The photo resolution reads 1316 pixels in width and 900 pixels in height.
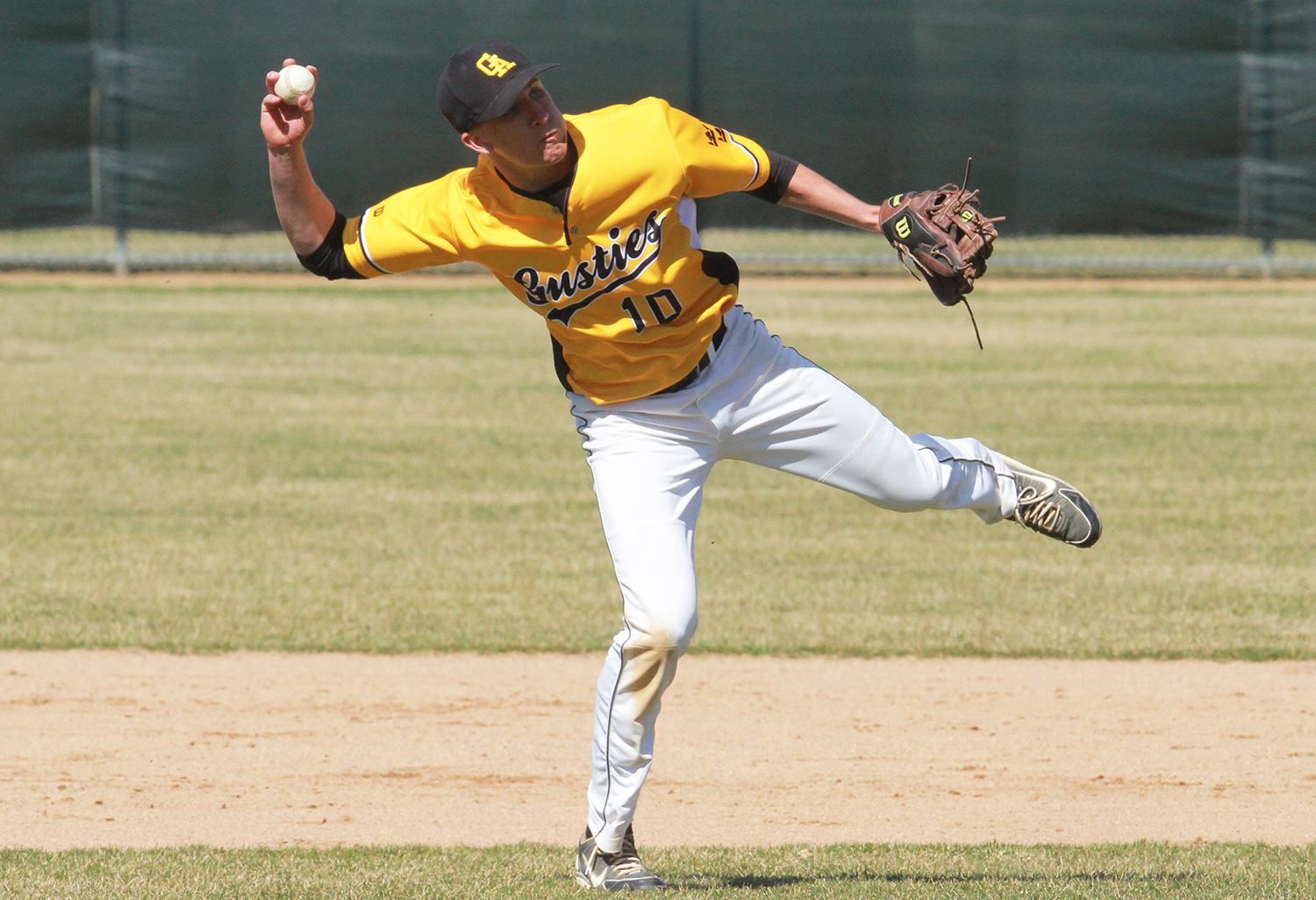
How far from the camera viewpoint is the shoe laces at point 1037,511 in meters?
4.88

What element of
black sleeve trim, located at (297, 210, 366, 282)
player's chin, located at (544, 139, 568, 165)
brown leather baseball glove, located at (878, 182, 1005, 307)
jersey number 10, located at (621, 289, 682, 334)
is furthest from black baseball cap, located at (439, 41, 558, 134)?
brown leather baseball glove, located at (878, 182, 1005, 307)

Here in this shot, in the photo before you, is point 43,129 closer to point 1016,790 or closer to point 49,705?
point 49,705

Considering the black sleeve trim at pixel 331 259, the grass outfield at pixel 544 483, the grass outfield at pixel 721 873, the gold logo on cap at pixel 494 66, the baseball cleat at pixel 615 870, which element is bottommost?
the grass outfield at pixel 544 483

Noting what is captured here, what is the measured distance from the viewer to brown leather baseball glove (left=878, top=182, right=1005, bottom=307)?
4.44 meters

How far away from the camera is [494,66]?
157 inches

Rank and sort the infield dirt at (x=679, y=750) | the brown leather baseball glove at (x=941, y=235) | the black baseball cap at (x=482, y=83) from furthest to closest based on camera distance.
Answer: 1. the infield dirt at (x=679, y=750)
2. the brown leather baseball glove at (x=941, y=235)
3. the black baseball cap at (x=482, y=83)

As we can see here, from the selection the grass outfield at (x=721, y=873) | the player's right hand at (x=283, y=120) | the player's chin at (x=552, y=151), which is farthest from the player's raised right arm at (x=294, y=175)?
the grass outfield at (x=721, y=873)

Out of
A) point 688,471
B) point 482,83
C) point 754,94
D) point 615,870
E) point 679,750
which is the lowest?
point 679,750

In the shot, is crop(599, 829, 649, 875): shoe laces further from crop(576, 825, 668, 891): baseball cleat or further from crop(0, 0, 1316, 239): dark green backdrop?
crop(0, 0, 1316, 239): dark green backdrop

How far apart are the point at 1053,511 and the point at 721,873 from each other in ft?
4.87

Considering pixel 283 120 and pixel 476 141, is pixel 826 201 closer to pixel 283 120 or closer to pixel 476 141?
pixel 476 141

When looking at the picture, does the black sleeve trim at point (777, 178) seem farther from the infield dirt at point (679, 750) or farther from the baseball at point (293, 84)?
the infield dirt at point (679, 750)

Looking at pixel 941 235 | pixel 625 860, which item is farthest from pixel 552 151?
pixel 625 860

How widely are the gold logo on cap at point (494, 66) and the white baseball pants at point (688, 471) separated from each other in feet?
3.11
